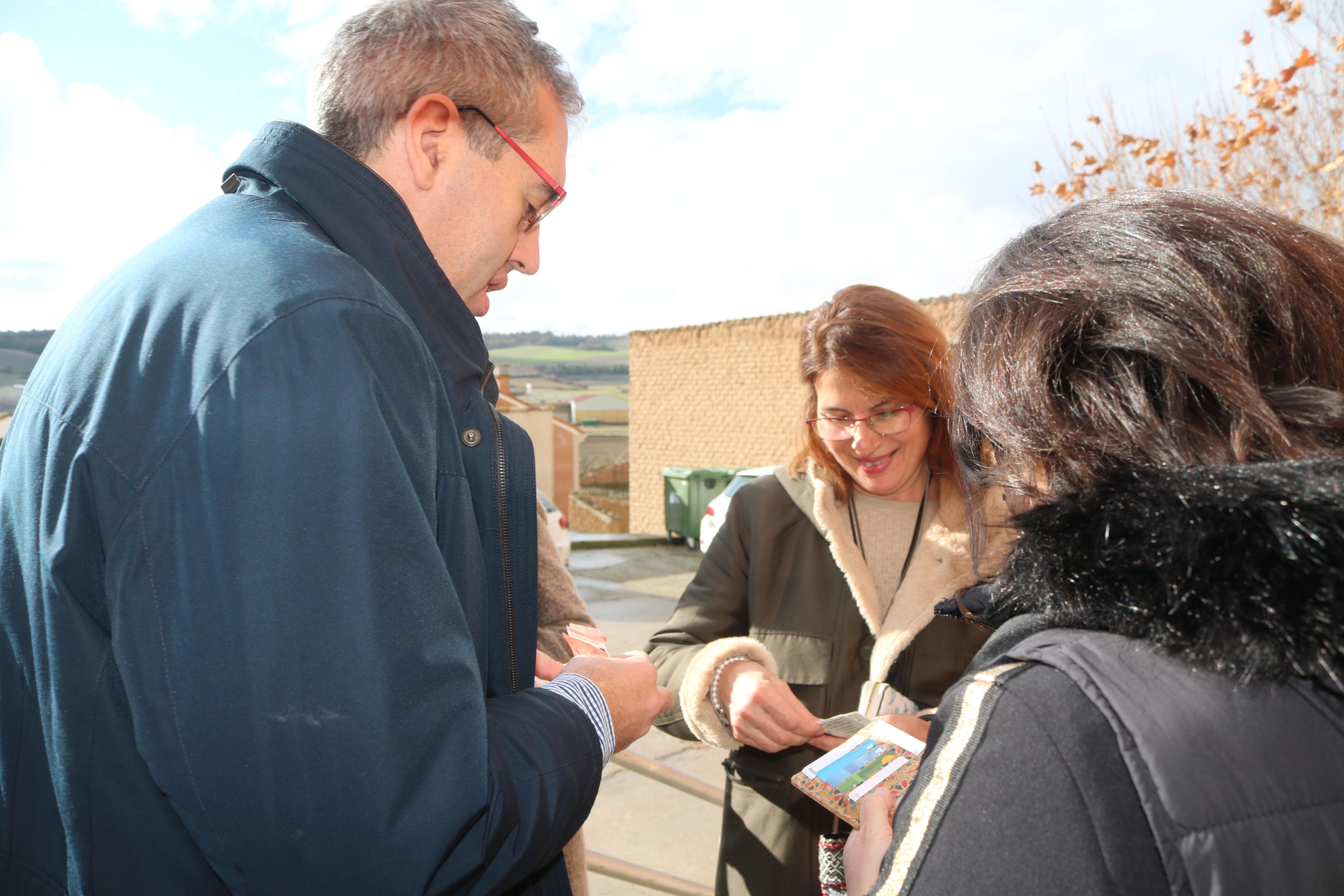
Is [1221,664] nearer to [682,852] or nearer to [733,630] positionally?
[733,630]

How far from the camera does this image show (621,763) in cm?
247

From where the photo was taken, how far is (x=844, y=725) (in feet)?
6.26

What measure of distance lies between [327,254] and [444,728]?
56 centimetres

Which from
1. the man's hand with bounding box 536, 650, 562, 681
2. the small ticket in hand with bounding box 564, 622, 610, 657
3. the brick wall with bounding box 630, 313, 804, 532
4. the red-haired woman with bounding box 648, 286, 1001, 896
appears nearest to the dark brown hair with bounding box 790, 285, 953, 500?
the red-haired woman with bounding box 648, 286, 1001, 896

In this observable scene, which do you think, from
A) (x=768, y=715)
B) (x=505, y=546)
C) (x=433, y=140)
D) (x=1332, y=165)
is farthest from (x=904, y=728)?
(x=1332, y=165)

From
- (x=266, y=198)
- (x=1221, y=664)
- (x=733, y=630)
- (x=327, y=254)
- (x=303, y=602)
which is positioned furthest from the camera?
(x=733, y=630)

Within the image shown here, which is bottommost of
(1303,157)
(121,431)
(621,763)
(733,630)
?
(621,763)

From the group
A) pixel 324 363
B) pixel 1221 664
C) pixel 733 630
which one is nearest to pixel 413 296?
pixel 324 363

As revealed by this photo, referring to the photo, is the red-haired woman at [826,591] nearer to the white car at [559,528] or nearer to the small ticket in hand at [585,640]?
the small ticket in hand at [585,640]

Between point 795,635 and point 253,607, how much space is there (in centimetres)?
165

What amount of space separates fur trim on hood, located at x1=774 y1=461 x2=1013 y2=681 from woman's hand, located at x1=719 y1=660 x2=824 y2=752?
0.29m

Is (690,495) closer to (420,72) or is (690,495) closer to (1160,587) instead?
(420,72)

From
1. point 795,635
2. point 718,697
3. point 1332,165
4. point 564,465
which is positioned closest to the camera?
point 718,697

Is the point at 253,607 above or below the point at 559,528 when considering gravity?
above
